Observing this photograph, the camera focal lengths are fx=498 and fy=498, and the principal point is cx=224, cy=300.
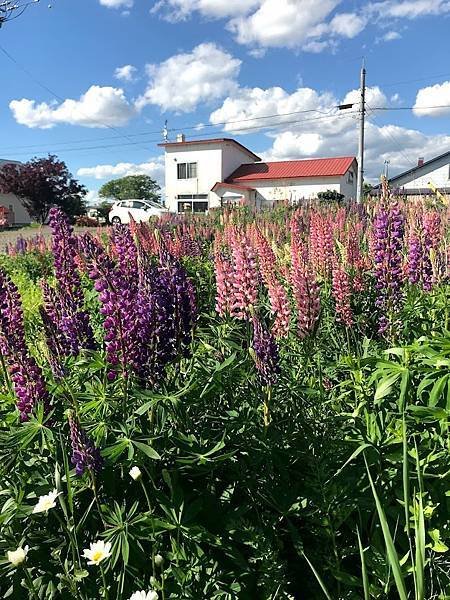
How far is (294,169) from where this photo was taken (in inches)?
1645

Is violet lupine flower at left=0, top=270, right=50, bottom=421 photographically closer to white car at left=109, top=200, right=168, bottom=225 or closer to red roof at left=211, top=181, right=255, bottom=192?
white car at left=109, top=200, right=168, bottom=225

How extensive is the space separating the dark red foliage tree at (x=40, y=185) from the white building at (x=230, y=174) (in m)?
9.15

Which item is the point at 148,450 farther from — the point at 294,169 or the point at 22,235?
the point at 294,169

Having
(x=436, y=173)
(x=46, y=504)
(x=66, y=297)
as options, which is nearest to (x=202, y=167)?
(x=436, y=173)

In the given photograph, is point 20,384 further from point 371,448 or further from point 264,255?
point 264,255

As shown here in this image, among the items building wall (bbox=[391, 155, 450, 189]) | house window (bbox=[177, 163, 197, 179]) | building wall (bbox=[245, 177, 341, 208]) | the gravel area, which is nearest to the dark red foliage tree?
house window (bbox=[177, 163, 197, 179])

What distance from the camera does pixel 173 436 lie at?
1.83 meters

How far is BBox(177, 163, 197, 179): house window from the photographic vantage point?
4353 cm

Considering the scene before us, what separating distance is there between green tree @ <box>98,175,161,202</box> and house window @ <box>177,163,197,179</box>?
4524 centimetres

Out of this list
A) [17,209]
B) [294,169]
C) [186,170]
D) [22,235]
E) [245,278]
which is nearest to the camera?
[245,278]

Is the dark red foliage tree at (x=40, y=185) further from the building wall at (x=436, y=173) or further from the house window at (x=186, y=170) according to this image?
the building wall at (x=436, y=173)

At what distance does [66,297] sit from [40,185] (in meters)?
45.2

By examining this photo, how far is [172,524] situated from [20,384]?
794mm

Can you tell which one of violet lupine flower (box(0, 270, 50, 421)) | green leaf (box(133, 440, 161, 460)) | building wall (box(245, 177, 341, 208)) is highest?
building wall (box(245, 177, 341, 208))
